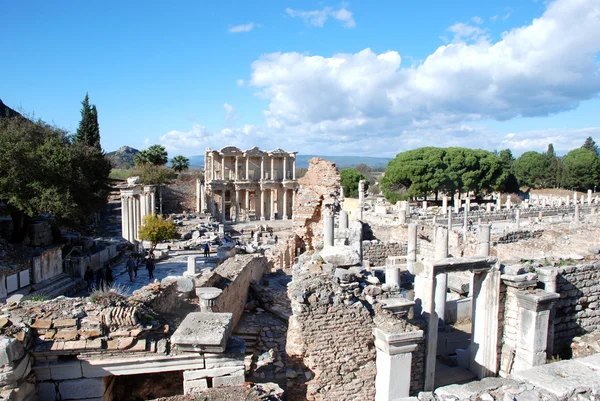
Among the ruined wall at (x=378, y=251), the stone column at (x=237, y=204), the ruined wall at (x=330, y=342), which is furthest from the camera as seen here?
the stone column at (x=237, y=204)

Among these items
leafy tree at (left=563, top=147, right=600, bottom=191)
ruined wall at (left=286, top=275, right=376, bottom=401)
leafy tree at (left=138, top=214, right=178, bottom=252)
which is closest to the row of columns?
leafy tree at (left=138, top=214, right=178, bottom=252)

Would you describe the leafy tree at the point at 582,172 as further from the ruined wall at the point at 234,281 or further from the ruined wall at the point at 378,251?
the ruined wall at the point at 234,281

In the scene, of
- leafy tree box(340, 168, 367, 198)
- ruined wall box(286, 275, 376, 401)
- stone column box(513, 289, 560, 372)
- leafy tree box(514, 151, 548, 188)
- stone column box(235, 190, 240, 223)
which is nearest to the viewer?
ruined wall box(286, 275, 376, 401)

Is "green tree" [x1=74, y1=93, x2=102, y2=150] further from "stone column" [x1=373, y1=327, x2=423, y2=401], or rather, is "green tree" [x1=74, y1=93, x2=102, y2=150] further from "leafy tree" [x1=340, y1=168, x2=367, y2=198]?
"stone column" [x1=373, y1=327, x2=423, y2=401]

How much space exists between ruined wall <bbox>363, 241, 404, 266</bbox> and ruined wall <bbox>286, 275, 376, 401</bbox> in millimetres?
10392

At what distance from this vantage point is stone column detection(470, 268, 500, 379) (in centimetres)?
885

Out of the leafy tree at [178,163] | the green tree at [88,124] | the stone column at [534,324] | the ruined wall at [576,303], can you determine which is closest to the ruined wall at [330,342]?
the stone column at [534,324]

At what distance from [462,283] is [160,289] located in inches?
425

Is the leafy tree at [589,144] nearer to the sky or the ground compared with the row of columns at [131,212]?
nearer to the sky

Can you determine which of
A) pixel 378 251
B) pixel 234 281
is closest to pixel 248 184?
pixel 378 251

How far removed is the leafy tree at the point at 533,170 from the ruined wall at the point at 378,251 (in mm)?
69389

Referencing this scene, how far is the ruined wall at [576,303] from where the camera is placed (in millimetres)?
9133

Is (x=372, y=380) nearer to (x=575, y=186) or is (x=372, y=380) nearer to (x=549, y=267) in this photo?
(x=549, y=267)

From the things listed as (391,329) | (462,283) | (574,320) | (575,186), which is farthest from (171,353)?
(575,186)
